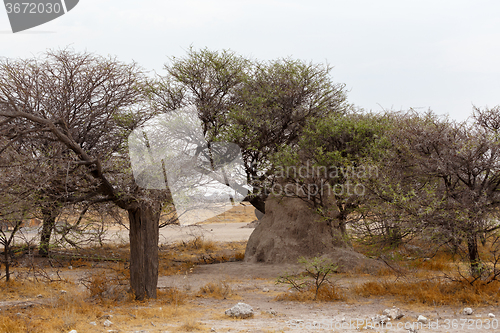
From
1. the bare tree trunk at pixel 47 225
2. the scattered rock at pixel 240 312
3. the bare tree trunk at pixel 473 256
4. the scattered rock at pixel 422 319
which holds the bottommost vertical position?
the scattered rock at pixel 422 319

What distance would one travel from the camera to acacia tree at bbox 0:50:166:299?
8133 mm

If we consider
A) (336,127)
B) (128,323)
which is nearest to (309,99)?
(336,127)

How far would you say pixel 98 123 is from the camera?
1170 centimetres

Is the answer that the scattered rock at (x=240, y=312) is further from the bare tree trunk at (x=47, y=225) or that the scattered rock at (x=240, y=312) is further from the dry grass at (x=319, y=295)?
the bare tree trunk at (x=47, y=225)

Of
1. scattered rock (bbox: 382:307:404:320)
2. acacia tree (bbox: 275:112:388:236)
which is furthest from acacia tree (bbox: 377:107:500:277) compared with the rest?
acacia tree (bbox: 275:112:388:236)

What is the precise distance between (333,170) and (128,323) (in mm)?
7741

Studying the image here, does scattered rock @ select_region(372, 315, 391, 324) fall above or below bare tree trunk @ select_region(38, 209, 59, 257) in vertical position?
below

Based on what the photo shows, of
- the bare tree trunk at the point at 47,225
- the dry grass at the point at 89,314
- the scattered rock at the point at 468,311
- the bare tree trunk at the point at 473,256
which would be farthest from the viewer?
the bare tree trunk at the point at 473,256

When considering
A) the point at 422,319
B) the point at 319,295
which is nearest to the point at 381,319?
the point at 422,319

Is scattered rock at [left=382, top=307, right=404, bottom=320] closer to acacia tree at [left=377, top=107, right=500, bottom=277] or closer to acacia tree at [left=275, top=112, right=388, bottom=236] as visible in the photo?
acacia tree at [left=377, top=107, right=500, bottom=277]

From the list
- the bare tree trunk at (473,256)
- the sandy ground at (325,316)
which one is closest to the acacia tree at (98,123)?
the sandy ground at (325,316)

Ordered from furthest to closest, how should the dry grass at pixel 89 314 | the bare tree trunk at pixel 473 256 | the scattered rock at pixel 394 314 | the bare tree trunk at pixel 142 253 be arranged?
the bare tree trunk at pixel 142 253, the bare tree trunk at pixel 473 256, the scattered rock at pixel 394 314, the dry grass at pixel 89 314

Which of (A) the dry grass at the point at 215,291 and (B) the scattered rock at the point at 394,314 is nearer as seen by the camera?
(B) the scattered rock at the point at 394,314

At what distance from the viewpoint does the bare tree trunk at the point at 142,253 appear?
28.9 feet
